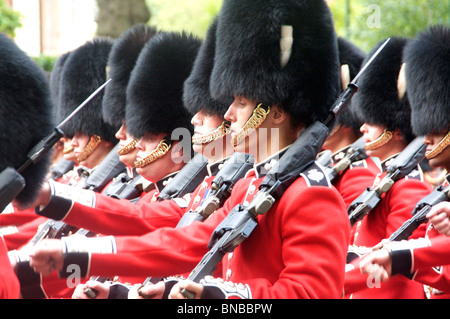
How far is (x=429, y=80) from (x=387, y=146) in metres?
0.61

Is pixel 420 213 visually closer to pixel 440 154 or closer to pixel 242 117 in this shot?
pixel 440 154

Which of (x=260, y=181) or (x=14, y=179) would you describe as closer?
(x=14, y=179)

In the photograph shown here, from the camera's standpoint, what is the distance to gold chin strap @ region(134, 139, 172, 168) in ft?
15.4

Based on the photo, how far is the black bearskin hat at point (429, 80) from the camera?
173 inches

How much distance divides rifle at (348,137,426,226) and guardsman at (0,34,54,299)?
1886 millimetres

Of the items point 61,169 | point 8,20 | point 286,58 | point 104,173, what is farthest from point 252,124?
point 8,20

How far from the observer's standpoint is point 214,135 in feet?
14.3

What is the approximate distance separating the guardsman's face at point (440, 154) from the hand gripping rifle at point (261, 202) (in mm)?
1321

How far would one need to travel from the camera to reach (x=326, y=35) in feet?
11.1

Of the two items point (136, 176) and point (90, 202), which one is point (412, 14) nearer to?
point (136, 176)

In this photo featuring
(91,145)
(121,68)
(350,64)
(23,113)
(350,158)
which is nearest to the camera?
(23,113)

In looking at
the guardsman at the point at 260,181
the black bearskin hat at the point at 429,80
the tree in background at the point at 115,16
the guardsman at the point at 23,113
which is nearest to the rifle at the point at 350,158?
the black bearskin hat at the point at 429,80

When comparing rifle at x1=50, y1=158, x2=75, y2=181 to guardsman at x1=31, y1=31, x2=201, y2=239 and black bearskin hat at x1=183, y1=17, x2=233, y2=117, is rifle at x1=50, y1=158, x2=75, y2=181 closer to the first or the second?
guardsman at x1=31, y1=31, x2=201, y2=239

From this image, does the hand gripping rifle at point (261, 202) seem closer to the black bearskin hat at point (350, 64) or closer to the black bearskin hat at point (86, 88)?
the black bearskin hat at point (350, 64)
